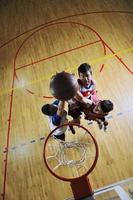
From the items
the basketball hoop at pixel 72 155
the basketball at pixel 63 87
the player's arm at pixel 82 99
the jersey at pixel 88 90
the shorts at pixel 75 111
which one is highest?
the jersey at pixel 88 90

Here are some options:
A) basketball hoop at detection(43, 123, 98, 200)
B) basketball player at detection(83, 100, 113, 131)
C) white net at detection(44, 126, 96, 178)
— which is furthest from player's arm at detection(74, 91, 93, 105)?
white net at detection(44, 126, 96, 178)

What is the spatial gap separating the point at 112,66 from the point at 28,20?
3058 mm

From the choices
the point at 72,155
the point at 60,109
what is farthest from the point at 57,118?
the point at 72,155

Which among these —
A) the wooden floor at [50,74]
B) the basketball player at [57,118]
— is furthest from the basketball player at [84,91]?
the wooden floor at [50,74]

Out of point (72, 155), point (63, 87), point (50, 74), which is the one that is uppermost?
point (50, 74)

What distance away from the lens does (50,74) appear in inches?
237

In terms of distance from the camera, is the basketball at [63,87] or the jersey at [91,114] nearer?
the basketball at [63,87]

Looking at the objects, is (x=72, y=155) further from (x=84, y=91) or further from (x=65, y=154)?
(x=84, y=91)

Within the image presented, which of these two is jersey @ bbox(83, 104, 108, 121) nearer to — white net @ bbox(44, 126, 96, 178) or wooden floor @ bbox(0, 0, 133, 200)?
white net @ bbox(44, 126, 96, 178)

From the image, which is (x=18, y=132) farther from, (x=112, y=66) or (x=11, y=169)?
(x=112, y=66)

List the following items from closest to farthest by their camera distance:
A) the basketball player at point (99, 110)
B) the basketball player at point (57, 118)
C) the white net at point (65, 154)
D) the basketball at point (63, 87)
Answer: the basketball at point (63, 87), the basketball player at point (57, 118), the basketball player at point (99, 110), the white net at point (65, 154)

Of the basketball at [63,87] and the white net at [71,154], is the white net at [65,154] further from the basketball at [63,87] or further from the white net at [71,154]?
the basketball at [63,87]

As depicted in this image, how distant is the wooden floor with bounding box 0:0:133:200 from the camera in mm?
4387

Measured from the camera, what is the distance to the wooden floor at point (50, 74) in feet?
14.4
